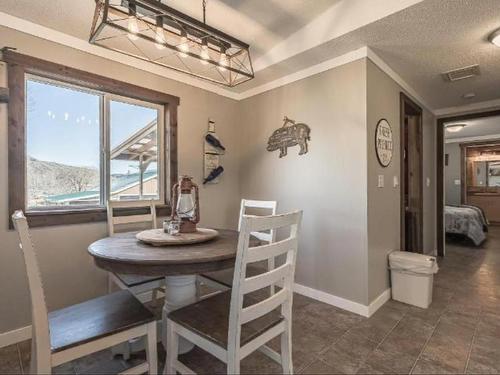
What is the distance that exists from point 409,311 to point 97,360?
8.23ft

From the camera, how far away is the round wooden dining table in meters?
1.32

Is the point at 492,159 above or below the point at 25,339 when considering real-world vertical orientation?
above

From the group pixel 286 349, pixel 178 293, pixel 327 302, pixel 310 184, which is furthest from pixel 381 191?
pixel 178 293

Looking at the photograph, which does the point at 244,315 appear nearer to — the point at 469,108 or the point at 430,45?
the point at 430,45

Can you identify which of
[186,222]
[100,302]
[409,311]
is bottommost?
[409,311]

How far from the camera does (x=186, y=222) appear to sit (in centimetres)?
190

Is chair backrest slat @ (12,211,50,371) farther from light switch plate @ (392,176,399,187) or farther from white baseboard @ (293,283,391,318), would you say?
light switch plate @ (392,176,399,187)

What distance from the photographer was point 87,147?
249 centimetres

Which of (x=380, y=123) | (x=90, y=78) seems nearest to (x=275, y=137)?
(x=380, y=123)

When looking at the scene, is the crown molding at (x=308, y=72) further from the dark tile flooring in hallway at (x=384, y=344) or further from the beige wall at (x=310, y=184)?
the dark tile flooring in hallway at (x=384, y=344)

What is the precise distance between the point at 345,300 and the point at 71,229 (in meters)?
2.47

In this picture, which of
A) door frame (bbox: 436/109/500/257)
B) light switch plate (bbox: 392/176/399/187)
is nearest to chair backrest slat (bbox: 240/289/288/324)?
light switch plate (bbox: 392/176/399/187)

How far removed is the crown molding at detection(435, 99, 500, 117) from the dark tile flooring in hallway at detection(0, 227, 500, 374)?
2551 millimetres

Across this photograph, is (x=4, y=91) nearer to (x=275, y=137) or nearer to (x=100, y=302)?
(x=100, y=302)
